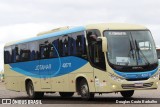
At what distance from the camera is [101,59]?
1939 cm

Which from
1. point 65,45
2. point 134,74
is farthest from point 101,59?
point 65,45

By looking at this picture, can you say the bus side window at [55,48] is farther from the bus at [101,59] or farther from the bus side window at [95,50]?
the bus side window at [95,50]

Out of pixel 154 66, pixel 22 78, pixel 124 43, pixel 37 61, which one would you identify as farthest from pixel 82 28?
pixel 22 78

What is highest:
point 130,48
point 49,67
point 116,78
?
point 130,48

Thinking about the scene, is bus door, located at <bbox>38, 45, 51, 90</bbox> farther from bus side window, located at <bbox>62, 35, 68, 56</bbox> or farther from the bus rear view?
the bus rear view

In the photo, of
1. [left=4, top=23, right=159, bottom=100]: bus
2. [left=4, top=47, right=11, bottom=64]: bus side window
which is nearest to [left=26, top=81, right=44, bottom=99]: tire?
[left=4, top=23, right=159, bottom=100]: bus

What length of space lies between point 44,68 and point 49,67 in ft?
2.02

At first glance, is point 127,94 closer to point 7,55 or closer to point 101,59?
point 101,59

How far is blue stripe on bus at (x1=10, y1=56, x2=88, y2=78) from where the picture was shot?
21266mm

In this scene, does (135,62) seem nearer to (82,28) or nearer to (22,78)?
(82,28)

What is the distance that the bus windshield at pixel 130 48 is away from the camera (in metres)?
19.2

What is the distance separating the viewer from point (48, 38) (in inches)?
941

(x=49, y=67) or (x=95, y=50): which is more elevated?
(x=95, y=50)

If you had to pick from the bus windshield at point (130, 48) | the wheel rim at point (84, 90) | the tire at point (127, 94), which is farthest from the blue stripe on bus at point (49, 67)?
the tire at point (127, 94)
